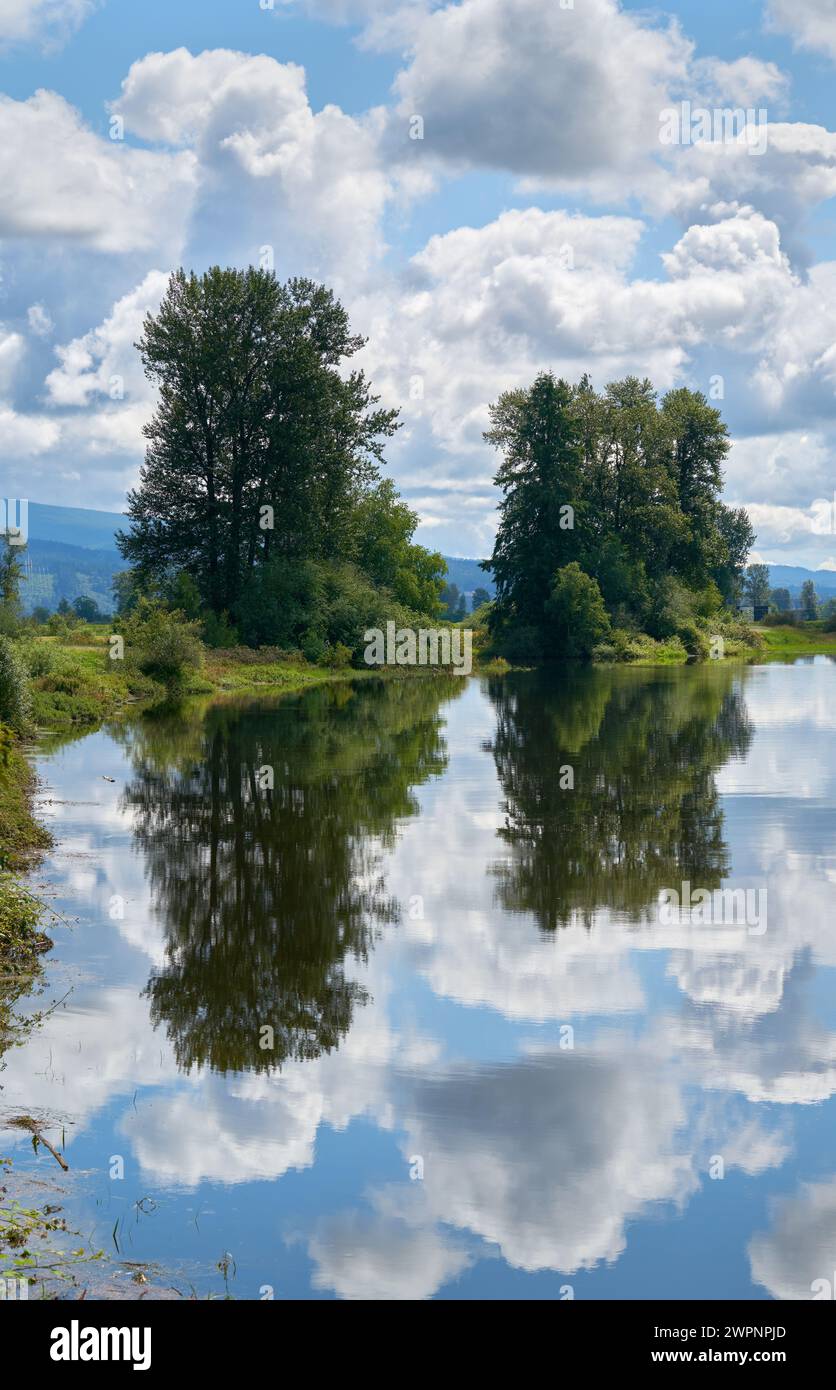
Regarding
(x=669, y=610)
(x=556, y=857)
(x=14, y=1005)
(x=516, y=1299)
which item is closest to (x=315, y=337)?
(x=669, y=610)

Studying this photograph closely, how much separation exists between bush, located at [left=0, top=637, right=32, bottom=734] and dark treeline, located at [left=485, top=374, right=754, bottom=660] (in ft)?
177

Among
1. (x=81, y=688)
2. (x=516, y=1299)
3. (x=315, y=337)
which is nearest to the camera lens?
(x=516, y=1299)

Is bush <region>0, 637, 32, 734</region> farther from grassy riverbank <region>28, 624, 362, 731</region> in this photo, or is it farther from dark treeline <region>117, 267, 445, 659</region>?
dark treeline <region>117, 267, 445, 659</region>

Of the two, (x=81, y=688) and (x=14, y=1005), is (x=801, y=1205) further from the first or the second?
(x=81, y=688)

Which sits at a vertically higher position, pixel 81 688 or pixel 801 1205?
pixel 81 688

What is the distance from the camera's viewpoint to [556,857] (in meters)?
16.2

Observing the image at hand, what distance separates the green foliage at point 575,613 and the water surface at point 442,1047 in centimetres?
5911

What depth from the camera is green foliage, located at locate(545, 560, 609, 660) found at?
79188mm

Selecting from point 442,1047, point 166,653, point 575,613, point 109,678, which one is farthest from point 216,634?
point 442,1047

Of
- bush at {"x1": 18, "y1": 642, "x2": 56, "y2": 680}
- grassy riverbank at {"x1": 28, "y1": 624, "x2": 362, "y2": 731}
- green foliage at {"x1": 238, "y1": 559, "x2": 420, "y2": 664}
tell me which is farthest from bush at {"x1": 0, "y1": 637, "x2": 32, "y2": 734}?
green foliage at {"x1": 238, "y1": 559, "x2": 420, "y2": 664}

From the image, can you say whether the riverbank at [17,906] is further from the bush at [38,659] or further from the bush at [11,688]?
the bush at [38,659]
